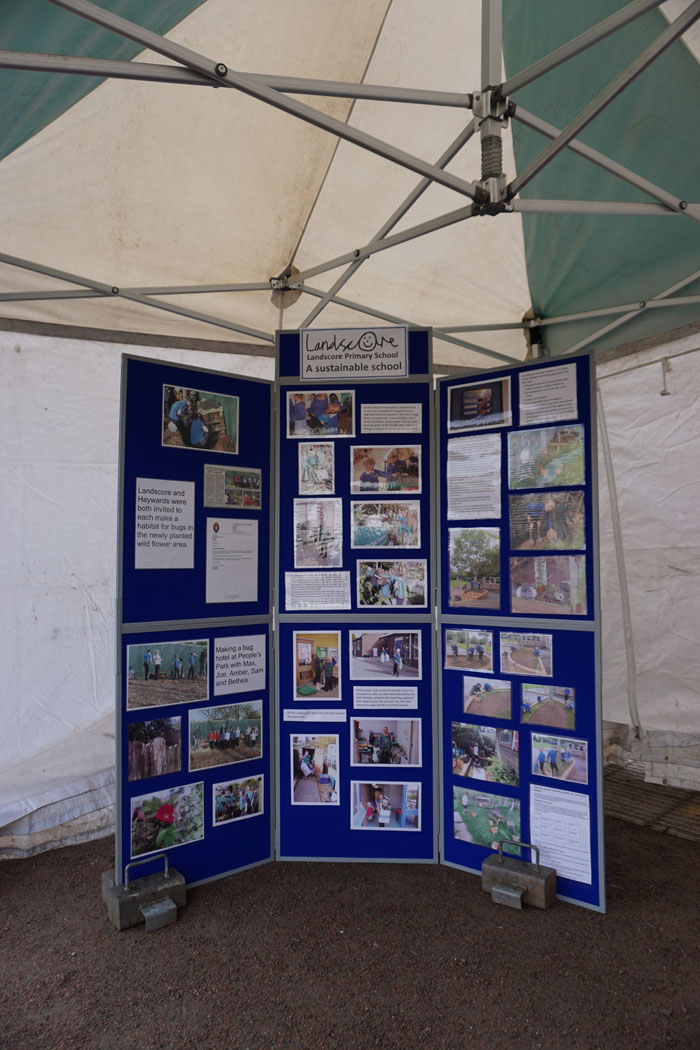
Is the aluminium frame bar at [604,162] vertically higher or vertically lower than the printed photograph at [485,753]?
higher

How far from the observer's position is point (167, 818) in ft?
9.43

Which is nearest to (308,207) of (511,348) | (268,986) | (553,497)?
(511,348)

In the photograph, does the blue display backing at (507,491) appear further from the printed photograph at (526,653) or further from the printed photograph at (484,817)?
the printed photograph at (484,817)

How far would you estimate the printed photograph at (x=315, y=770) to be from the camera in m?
3.16

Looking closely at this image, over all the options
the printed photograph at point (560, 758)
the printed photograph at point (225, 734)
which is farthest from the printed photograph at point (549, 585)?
the printed photograph at point (225, 734)

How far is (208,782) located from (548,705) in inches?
59.9

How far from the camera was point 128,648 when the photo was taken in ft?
9.17

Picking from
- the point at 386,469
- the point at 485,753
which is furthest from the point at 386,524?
the point at 485,753

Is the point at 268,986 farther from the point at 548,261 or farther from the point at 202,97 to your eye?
Answer: the point at 548,261

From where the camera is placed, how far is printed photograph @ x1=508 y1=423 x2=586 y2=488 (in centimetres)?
281

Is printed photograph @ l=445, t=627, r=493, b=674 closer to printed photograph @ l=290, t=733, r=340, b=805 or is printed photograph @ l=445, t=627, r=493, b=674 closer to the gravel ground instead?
printed photograph @ l=290, t=733, r=340, b=805

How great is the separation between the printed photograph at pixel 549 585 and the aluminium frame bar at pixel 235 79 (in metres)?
1.46

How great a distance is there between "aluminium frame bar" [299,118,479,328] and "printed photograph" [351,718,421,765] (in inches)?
90.7

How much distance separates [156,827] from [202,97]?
3148 millimetres
